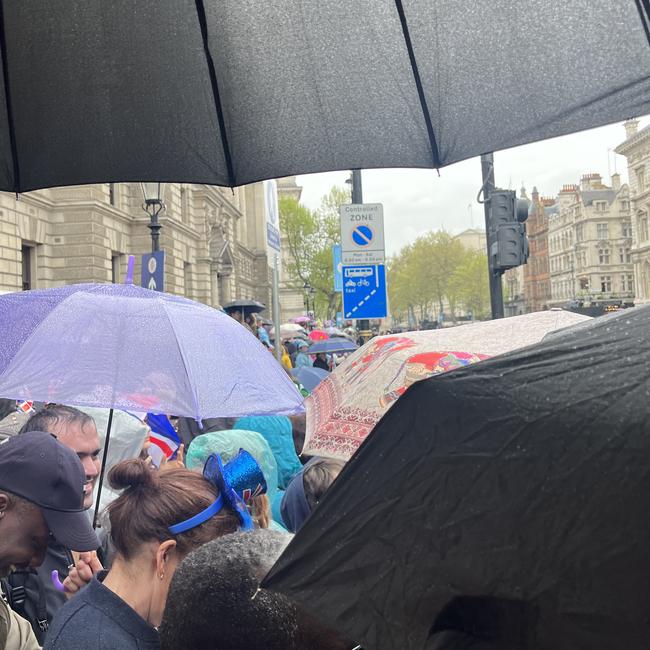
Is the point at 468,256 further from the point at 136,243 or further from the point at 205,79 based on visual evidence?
the point at 205,79

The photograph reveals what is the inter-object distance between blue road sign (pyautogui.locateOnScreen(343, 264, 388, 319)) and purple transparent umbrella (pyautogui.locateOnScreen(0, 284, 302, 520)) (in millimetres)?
7110

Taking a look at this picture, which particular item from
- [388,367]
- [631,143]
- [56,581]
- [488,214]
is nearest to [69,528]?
[56,581]

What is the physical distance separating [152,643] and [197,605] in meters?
0.48

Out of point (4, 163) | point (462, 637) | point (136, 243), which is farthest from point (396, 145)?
point (136, 243)

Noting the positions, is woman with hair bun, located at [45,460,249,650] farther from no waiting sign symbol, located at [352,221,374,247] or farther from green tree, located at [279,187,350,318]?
green tree, located at [279,187,350,318]

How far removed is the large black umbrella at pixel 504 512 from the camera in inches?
37.8

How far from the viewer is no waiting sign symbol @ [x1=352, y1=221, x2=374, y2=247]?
432 inches

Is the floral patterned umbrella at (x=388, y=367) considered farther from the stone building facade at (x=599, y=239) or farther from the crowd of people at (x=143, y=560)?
the stone building facade at (x=599, y=239)

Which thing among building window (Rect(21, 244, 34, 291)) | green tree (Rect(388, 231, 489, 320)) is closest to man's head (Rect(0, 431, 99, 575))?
building window (Rect(21, 244, 34, 291))

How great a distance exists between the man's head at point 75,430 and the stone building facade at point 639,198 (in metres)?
79.6

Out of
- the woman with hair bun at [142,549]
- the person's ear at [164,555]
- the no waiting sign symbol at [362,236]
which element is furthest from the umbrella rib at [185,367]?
the no waiting sign symbol at [362,236]

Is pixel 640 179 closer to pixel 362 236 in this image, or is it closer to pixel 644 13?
pixel 362 236

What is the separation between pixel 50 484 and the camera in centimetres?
258

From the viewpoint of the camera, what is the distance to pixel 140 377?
135 inches
